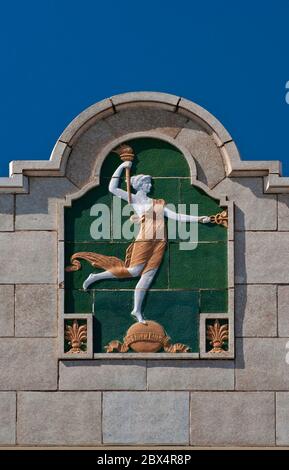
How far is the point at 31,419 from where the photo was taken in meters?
20.8

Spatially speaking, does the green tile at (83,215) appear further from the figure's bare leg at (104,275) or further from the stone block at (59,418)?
the stone block at (59,418)

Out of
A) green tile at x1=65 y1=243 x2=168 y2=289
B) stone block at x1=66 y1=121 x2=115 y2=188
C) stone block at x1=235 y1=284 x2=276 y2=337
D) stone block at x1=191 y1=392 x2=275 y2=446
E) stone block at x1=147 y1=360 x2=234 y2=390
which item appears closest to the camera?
stone block at x1=191 y1=392 x2=275 y2=446

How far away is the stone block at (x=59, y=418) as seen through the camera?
814 inches

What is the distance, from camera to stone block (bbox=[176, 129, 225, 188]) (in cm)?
2118

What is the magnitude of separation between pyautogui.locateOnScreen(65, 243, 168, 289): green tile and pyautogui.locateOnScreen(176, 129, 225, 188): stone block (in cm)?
111

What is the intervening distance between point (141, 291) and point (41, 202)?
1695mm

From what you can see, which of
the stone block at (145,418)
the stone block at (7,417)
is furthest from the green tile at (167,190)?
the stone block at (7,417)

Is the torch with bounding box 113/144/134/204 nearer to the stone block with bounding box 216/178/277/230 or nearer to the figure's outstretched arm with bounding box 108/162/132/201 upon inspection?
the figure's outstretched arm with bounding box 108/162/132/201

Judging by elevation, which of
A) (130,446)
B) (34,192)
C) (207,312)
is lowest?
(130,446)

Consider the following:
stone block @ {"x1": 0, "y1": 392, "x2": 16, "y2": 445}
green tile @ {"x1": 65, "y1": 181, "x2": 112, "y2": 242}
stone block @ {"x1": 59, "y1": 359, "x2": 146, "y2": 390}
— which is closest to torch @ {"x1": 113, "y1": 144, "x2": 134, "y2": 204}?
green tile @ {"x1": 65, "y1": 181, "x2": 112, "y2": 242}

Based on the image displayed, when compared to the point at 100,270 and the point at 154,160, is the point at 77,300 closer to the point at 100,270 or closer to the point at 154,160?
the point at 100,270

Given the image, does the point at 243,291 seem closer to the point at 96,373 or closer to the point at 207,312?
the point at 207,312

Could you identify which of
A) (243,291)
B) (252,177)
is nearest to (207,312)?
(243,291)

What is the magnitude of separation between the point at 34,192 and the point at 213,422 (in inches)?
143
